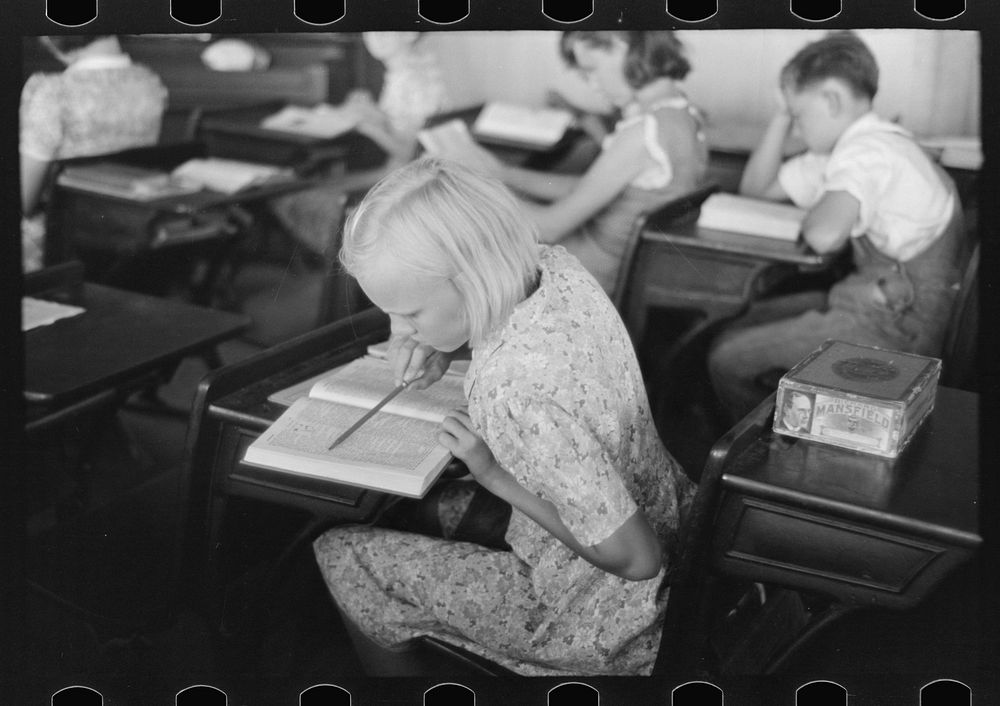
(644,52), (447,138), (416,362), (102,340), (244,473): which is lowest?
(244,473)

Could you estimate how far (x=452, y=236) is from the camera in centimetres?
163

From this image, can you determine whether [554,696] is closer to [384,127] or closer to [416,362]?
[416,362]

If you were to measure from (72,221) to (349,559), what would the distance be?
1.01 metres

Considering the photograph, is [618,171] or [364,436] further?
[618,171]

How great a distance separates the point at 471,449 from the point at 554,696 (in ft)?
2.13

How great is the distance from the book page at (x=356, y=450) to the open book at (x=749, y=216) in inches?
34.9

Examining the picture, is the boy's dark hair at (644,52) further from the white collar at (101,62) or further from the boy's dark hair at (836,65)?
the white collar at (101,62)

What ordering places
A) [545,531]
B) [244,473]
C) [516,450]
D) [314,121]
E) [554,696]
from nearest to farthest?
[516,450]
[545,531]
[244,473]
[554,696]
[314,121]

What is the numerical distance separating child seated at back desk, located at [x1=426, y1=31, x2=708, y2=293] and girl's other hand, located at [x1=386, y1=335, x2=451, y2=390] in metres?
0.56

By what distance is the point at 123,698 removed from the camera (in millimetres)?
2158

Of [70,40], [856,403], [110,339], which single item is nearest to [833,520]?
[856,403]

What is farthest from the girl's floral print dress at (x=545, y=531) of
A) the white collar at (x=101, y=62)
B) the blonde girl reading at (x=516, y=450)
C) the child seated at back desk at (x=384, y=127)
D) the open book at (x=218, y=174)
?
the white collar at (x=101, y=62)

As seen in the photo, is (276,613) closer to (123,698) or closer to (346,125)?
(123,698)

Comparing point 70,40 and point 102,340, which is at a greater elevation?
point 70,40
